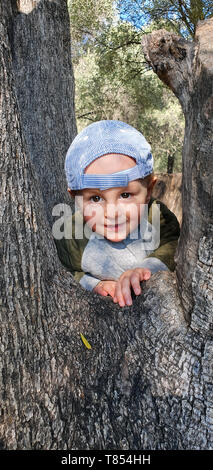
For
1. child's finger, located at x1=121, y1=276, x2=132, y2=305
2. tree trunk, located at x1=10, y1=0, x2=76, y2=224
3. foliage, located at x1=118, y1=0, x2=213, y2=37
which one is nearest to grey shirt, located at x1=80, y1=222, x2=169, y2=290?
child's finger, located at x1=121, y1=276, x2=132, y2=305

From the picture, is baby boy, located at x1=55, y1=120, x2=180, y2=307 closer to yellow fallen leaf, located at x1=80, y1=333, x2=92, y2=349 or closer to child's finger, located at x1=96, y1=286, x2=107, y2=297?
child's finger, located at x1=96, y1=286, x2=107, y2=297

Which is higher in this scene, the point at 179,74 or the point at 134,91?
the point at 134,91

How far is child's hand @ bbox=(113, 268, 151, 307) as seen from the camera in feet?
6.18

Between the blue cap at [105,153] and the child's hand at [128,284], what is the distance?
0.46 meters

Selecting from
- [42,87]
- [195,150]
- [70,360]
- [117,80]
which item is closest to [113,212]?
[195,150]

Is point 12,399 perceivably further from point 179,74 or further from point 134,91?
point 134,91

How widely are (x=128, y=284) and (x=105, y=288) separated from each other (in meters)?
0.23

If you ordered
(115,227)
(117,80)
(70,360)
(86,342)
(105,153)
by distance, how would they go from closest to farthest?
1. (70,360)
2. (86,342)
3. (105,153)
4. (115,227)
5. (117,80)

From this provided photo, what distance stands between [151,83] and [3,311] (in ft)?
47.8

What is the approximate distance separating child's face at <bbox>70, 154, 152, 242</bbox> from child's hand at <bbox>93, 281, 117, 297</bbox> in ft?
0.84

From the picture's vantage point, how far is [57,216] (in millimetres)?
3730

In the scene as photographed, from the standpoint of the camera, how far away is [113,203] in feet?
6.28

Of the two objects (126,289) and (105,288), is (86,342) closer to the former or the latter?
(126,289)
